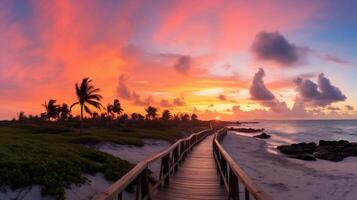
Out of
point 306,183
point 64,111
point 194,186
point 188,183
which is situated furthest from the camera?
point 64,111

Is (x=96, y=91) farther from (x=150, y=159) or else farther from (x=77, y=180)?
(x=150, y=159)

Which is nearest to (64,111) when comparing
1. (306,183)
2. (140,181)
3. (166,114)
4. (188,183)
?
(166,114)

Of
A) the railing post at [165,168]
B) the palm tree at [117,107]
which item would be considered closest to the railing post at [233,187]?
the railing post at [165,168]

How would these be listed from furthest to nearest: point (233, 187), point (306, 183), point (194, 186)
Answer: point (306, 183), point (194, 186), point (233, 187)

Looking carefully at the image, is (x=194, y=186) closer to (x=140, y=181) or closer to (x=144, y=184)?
(x=144, y=184)

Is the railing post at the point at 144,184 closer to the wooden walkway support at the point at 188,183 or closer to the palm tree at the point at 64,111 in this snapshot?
the wooden walkway support at the point at 188,183

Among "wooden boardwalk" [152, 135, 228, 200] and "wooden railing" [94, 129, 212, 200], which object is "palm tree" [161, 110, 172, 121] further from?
"wooden railing" [94, 129, 212, 200]

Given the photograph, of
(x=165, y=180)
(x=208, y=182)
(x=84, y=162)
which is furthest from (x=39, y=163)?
(x=208, y=182)

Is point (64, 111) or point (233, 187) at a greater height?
point (64, 111)

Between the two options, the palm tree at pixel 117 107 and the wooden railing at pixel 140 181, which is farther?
the palm tree at pixel 117 107

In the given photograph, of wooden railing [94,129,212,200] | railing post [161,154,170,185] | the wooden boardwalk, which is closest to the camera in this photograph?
wooden railing [94,129,212,200]

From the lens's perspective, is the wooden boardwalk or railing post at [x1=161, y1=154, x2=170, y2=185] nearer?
the wooden boardwalk

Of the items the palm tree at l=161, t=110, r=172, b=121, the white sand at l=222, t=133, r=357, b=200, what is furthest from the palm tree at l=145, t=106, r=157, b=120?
the white sand at l=222, t=133, r=357, b=200

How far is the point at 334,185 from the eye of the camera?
18.8 m
